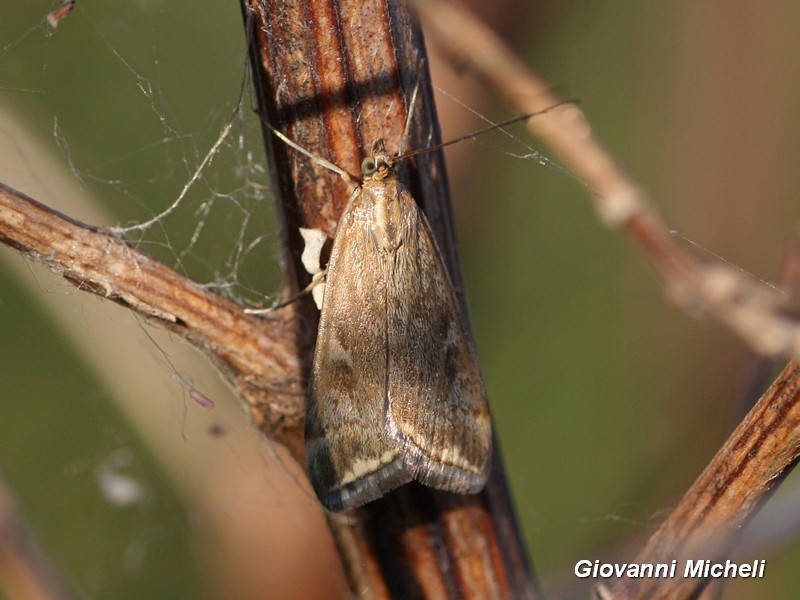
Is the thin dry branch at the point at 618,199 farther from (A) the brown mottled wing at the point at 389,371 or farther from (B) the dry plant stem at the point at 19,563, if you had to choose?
(B) the dry plant stem at the point at 19,563

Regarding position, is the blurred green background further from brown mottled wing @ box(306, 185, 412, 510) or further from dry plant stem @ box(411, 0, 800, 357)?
dry plant stem @ box(411, 0, 800, 357)

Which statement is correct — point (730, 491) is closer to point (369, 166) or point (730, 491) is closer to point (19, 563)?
point (369, 166)

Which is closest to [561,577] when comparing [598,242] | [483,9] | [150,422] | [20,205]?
[20,205]

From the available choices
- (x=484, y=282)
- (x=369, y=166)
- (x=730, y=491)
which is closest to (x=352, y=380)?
(x=369, y=166)

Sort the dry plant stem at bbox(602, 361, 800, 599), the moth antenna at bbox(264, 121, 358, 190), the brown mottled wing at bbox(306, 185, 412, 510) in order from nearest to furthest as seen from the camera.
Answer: the dry plant stem at bbox(602, 361, 800, 599), the moth antenna at bbox(264, 121, 358, 190), the brown mottled wing at bbox(306, 185, 412, 510)

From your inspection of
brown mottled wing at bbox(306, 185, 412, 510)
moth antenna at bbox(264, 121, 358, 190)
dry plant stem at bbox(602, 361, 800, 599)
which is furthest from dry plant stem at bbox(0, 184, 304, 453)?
dry plant stem at bbox(602, 361, 800, 599)

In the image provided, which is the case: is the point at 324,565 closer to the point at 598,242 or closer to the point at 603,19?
the point at 598,242

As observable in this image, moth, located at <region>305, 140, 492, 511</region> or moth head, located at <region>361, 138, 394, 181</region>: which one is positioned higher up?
moth head, located at <region>361, 138, 394, 181</region>
